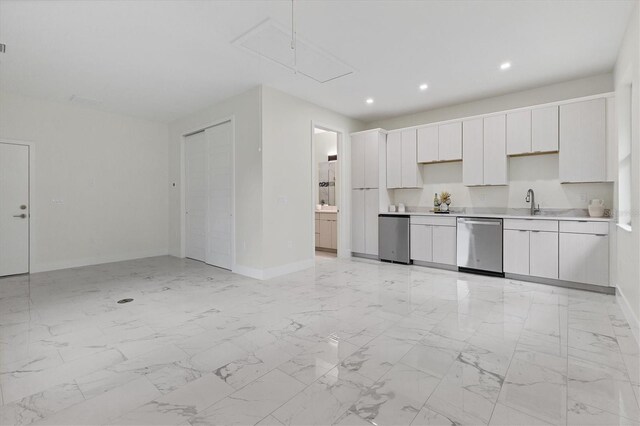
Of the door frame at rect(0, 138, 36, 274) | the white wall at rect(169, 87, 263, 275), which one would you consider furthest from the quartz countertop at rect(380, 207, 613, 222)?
the door frame at rect(0, 138, 36, 274)

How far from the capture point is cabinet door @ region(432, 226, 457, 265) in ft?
16.6

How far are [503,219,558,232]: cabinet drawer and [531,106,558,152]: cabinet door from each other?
1.08m

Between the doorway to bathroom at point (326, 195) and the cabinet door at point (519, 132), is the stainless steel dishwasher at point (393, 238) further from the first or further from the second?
the cabinet door at point (519, 132)

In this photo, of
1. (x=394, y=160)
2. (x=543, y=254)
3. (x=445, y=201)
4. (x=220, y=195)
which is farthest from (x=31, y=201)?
(x=543, y=254)

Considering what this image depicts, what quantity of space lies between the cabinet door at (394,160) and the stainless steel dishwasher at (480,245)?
59.4 inches

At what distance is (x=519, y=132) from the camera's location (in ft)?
15.1

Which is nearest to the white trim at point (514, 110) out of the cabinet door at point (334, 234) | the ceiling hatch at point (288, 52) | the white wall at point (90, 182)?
the ceiling hatch at point (288, 52)

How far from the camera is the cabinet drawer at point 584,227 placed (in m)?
3.76

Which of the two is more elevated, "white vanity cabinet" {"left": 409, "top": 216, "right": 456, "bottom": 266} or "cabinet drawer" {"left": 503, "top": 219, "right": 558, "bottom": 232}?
"cabinet drawer" {"left": 503, "top": 219, "right": 558, "bottom": 232}

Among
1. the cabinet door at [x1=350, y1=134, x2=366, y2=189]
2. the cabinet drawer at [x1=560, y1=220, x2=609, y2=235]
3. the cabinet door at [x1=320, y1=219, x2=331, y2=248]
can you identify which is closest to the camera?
the cabinet drawer at [x1=560, y1=220, x2=609, y2=235]

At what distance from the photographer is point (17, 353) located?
7.72 ft

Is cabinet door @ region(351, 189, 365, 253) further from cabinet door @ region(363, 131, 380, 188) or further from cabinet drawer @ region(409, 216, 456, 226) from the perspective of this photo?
cabinet drawer @ region(409, 216, 456, 226)

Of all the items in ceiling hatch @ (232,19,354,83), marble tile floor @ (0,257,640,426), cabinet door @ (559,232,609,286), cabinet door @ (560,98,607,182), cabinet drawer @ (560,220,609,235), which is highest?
ceiling hatch @ (232,19,354,83)

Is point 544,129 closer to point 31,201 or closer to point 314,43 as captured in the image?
point 314,43
